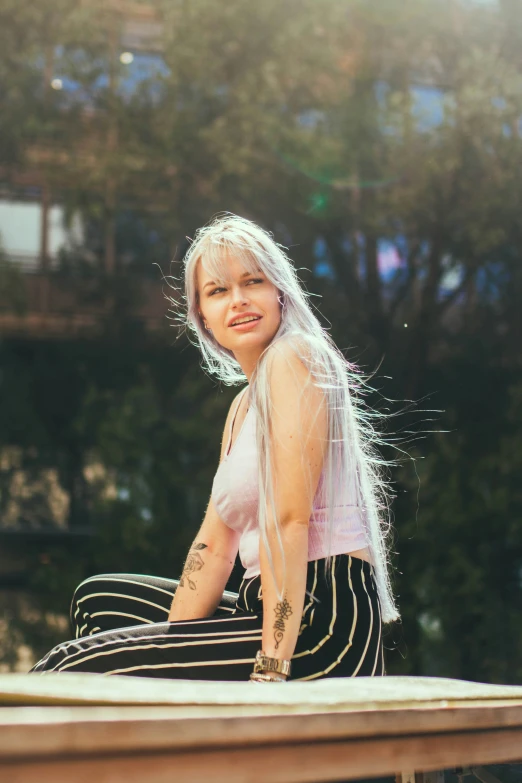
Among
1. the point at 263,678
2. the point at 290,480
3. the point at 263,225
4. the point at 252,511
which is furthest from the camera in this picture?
the point at 263,225

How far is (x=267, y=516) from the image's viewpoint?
1392mm

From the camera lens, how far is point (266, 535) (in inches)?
54.1

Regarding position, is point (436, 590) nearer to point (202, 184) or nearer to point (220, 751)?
point (202, 184)

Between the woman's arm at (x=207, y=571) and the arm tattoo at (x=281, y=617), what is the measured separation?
0.40 metres

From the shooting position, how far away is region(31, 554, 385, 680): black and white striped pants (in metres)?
1.35

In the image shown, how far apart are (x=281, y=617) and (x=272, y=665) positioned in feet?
0.22

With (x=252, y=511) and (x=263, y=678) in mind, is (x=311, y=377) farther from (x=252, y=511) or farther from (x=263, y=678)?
(x=263, y=678)

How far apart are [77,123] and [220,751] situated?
613cm

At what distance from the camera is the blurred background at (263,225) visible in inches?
237

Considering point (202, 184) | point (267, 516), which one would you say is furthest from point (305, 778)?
point (202, 184)

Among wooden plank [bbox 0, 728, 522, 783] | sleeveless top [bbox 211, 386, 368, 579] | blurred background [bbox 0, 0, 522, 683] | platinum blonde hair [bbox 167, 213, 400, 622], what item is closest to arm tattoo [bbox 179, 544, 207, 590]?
sleeveless top [bbox 211, 386, 368, 579]

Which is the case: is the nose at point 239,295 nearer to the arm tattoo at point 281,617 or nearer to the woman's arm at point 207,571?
the woman's arm at point 207,571

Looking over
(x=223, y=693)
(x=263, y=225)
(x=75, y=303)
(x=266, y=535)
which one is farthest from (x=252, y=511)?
(x=75, y=303)

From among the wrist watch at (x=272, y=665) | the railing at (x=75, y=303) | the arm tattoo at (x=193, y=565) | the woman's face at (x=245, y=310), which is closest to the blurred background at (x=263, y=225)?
the railing at (x=75, y=303)
